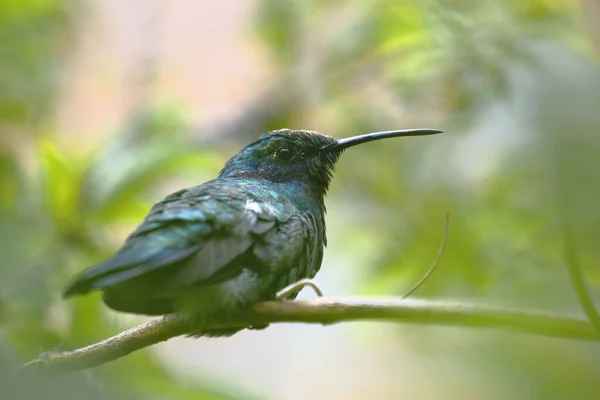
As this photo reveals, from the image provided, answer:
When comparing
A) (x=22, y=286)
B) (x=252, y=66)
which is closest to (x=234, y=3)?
(x=252, y=66)

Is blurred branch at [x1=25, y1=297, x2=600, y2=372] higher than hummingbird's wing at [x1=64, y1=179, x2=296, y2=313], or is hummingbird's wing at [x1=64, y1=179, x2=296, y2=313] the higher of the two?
hummingbird's wing at [x1=64, y1=179, x2=296, y2=313]

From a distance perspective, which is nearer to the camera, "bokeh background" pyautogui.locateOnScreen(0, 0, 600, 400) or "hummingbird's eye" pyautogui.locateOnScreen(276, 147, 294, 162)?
"bokeh background" pyautogui.locateOnScreen(0, 0, 600, 400)

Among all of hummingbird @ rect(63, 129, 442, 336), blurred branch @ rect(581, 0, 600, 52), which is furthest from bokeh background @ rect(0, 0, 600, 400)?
hummingbird @ rect(63, 129, 442, 336)

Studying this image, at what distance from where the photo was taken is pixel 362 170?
178 inches

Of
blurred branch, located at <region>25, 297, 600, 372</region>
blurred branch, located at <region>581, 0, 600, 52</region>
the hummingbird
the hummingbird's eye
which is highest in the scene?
blurred branch, located at <region>581, 0, 600, 52</region>

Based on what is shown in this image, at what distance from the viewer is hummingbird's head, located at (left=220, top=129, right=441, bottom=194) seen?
2.33 m

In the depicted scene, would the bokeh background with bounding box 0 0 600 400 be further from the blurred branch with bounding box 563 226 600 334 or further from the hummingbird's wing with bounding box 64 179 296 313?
the hummingbird's wing with bounding box 64 179 296 313

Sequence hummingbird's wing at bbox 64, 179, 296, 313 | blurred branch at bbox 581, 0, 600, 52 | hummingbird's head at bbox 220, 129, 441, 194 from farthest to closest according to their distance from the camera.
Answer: blurred branch at bbox 581, 0, 600, 52, hummingbird's head at bbox 220, 129, 441, 194, hummingbird's wing at bbox 64, 179, 296, 313

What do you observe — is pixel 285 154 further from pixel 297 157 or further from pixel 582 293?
pixel 582 293

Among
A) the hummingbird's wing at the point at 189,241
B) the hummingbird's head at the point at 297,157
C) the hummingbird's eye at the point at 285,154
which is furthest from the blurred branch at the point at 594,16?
the hummingbird's wing at the point at 189,241

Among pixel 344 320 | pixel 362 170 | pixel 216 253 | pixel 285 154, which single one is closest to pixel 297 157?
pixel 285 154

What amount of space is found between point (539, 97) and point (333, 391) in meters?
5.60

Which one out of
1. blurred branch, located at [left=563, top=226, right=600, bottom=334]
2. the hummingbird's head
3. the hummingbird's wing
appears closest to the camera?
blurred branch, located at [left=563, top=226, right=600, bottom=334]

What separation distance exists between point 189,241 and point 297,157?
27.7 inches
